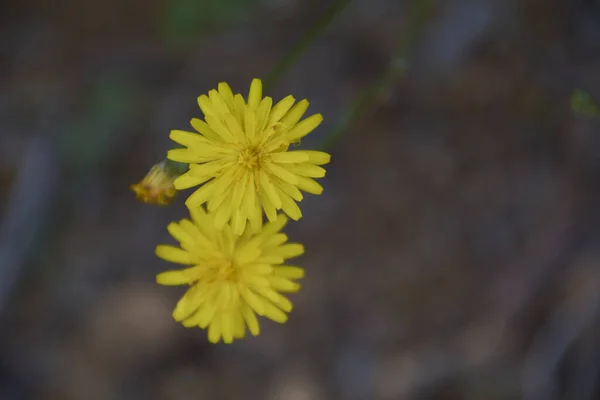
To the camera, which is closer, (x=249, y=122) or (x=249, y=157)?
(x=249, y=122)

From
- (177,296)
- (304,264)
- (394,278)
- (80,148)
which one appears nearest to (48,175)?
(80,148)

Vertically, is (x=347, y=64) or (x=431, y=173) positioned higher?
(x=347, y=64)

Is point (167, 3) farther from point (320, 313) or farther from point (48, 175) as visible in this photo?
point (320, 313)

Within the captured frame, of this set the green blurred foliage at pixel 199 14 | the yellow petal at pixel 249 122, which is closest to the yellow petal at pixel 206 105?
the yellow petal at pixel 249 122

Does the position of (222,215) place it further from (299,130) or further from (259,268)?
(299,130)

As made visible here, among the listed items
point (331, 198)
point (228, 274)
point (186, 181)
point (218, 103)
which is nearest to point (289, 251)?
point (228, 274)

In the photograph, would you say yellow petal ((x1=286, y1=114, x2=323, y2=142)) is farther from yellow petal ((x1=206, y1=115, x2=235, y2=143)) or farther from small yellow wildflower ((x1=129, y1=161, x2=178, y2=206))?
small yellow wildflower ((x1=129, y1=161, x2=178, y2=206))
